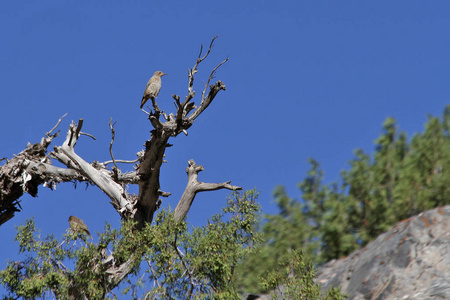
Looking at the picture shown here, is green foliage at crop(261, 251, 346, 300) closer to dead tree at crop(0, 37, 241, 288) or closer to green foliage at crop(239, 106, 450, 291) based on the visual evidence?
dead tree at crop(0, 37, 241, 288)

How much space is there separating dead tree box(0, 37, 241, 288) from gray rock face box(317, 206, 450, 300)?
6.98 meters

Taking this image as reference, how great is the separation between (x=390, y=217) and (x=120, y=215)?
618 inches

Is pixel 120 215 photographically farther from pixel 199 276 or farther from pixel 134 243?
pixel 199 276

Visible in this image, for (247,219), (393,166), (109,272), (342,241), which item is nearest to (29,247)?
(109,272)

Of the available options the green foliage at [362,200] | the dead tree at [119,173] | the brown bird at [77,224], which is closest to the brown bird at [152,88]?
A: the dead tree at [119,173]

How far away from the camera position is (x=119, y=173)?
730 inches

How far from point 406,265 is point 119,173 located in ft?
28.8

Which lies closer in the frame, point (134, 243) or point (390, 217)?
point (134, 243)

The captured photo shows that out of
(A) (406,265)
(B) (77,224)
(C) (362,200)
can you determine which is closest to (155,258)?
(B) (77,224)

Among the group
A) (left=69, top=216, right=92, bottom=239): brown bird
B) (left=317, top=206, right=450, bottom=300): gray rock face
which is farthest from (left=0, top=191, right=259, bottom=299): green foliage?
(left=317, top=206, right=450, bottom=300): gray rock face

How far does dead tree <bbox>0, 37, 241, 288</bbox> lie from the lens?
15.8 metres

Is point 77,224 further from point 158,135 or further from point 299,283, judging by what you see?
point 299,283

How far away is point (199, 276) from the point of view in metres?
14.2

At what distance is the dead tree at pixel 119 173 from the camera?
51.9 ft
